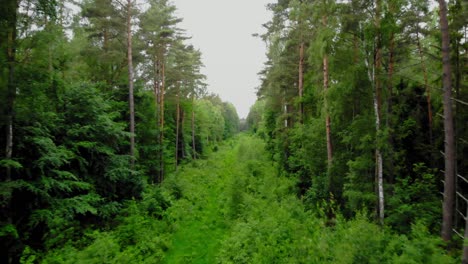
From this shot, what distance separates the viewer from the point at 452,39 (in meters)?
9.14

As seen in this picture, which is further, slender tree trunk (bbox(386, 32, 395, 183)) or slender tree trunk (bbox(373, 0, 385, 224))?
slender tree trunk (bbox(386, 32, 395, 183))

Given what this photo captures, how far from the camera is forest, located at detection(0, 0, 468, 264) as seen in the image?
7.04 m

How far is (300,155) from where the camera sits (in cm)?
1505

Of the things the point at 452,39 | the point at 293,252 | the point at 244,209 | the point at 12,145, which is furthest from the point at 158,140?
the point at 452,39

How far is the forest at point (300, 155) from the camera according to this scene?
23.1 feet

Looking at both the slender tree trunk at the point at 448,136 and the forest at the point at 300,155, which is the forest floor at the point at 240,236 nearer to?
the forest at the point at 300,155

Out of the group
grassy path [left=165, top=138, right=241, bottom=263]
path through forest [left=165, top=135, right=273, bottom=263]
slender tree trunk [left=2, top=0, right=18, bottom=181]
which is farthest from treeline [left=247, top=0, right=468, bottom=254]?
slender tree trunk [left=2, top=0, right=18, bottom=181]

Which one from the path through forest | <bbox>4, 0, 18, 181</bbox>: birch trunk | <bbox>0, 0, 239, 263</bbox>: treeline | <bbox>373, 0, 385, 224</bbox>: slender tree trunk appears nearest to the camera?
<bbox>4, 0, 18, 181</bbox>: birch trunk

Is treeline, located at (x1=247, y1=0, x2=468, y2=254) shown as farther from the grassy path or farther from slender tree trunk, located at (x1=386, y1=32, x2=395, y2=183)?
the grassy path

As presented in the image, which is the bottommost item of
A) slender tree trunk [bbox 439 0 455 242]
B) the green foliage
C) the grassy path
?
the grassy path

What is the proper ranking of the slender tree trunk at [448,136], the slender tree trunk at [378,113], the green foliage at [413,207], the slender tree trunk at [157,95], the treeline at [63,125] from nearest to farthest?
1. the slender tree trunk at [448,136]
2. the treeline at [63,125]
3. the green foliage at [413,207]
4. the slender tree trunk at [378,113]
5. the slender tree trunk at [157,95]

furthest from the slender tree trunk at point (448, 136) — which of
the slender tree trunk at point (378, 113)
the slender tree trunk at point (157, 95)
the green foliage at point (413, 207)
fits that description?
the slender tree trunk at point (157, 95)

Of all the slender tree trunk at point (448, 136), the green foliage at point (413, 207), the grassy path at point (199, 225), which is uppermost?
the slender tree trunk at point (448, 136)

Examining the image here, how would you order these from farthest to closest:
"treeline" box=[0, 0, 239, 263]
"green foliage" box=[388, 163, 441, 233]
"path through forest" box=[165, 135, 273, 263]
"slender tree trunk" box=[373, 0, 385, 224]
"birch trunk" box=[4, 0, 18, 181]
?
"path through forest" box=[165, 135, 273, 263]
"slender tree trunk" box=[373, 0, 385, 224]
"green foliage" box=[388, 163, 441, 233]
"treeline" box=[0, 0, 239, 263]
"birch trunk" box=[4, 0, 18, 181]
